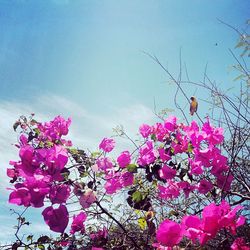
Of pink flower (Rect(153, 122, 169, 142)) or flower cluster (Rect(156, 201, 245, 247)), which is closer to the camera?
flower cluster (Rect(156, 201, 245, 247))

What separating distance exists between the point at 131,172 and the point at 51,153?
76cm

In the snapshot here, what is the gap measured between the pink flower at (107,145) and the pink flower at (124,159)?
0.76ft

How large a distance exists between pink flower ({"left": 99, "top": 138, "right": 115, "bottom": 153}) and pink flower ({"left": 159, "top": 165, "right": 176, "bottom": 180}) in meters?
0.52

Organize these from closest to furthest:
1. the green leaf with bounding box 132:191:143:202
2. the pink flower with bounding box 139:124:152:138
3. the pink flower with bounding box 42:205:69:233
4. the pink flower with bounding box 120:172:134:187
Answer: the pink flower with bounding box 42:205:69:233 < the green leaf with bounding box 132:191:143:202 < the pink flower with bounding box 120:172:134:187 < the pink flower with bounding box 139:124:152:138

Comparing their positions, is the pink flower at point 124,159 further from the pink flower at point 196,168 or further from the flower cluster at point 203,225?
the flower cluster at point 203,225

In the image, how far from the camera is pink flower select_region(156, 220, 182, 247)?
137 centimetres

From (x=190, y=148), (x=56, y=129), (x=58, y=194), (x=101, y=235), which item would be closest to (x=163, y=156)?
(x=190, y=148)

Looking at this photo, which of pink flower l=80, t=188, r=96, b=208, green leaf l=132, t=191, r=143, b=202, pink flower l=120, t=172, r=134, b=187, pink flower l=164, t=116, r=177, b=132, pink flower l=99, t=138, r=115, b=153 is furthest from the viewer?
pink flower l=164, t=116, r=177, b=132

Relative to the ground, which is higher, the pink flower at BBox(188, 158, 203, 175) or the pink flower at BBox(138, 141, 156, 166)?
the pink flower at BBox(138, 141, 156, 166)

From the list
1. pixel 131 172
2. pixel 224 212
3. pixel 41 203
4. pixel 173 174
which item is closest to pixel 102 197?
pixel 131 172

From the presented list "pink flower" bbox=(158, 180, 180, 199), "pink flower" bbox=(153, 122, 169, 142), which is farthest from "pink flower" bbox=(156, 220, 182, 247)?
"pink flower" bbox=(153, 122, 169, 142)

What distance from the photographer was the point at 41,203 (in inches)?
64.8

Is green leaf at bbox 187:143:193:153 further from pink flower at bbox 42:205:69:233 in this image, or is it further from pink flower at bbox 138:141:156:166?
pink flower at bbox 42:205:69:233

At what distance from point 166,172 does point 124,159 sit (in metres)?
0.34
